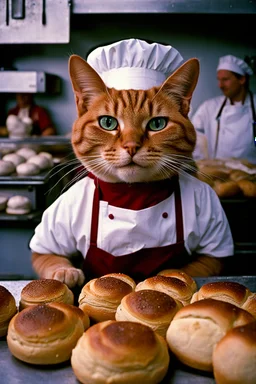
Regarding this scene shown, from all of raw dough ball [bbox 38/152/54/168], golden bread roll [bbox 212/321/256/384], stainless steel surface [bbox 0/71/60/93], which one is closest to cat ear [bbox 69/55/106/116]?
golden bread roll [bbox 212/321/256/384]

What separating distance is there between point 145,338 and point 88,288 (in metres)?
0.31

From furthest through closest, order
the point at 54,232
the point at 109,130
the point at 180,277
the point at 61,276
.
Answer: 1. the point at 54,232
2. the point at 109,130
3. the point at 61,276
4. the point at 180,277

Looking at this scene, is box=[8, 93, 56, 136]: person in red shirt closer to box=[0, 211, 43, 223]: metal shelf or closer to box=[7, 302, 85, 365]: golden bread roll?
box=[0, 211, 43, 223]: metal shelf

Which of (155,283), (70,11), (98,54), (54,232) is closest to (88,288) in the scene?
(155,283)

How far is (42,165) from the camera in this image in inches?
118

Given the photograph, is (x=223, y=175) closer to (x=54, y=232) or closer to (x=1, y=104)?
(x=54, y=232)

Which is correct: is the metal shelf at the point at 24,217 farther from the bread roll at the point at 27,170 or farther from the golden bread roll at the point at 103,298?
the golden bread roll at the point at 103,298

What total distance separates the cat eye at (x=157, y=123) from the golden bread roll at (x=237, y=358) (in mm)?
856

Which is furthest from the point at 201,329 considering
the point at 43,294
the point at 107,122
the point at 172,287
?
the point at 107,122

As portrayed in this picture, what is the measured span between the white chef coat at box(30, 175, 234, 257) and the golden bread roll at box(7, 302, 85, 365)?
656 millimetres

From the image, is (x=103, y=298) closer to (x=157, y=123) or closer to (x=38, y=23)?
(x=157, y=123)

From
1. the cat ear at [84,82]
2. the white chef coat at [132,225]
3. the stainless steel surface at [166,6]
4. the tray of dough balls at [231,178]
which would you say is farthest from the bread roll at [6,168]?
the cat ear at [84,82]

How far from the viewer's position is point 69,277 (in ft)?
4.49

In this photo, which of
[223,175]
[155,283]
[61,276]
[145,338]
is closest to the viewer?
[145,338]
